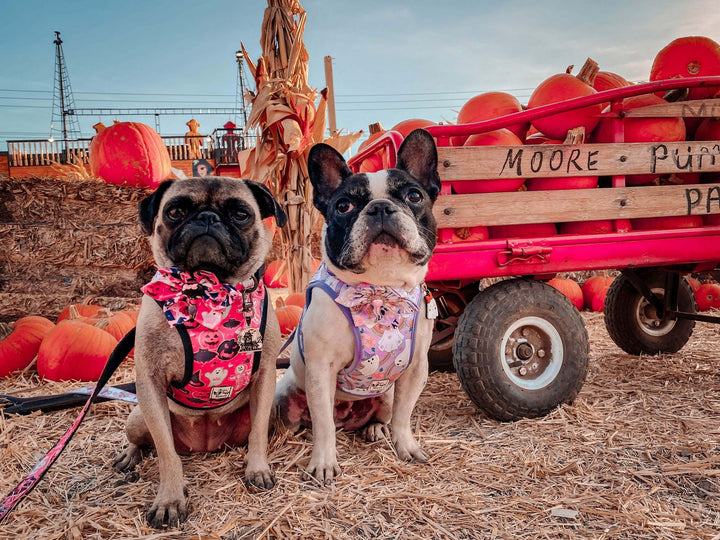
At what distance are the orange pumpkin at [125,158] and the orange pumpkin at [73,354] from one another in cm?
296

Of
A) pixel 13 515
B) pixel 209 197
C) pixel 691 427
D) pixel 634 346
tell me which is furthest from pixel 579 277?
pixel 13 515

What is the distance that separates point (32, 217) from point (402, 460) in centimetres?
509

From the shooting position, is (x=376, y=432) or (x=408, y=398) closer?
(x=408, y=398)

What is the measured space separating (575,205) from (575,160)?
23 centimetres

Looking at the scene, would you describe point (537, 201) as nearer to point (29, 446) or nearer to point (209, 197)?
point (209, 197)

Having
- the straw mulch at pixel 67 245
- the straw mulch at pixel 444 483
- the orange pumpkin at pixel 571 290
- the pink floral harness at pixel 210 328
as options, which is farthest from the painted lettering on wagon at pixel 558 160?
the straw mulch at pixel 67 245

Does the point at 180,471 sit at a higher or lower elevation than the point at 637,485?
higher

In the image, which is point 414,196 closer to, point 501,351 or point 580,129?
point 501,351

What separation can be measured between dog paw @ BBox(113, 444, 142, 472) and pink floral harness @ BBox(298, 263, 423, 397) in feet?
3.08

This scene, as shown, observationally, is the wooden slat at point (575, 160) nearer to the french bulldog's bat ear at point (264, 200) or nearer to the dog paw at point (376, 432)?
the french bulldog's bat ear at point (264, 200)

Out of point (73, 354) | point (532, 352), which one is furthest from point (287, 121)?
point (532, 352)

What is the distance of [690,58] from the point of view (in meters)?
3.23

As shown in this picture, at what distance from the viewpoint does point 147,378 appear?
1646mm

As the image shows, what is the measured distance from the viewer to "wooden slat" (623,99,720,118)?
2.60 metres
